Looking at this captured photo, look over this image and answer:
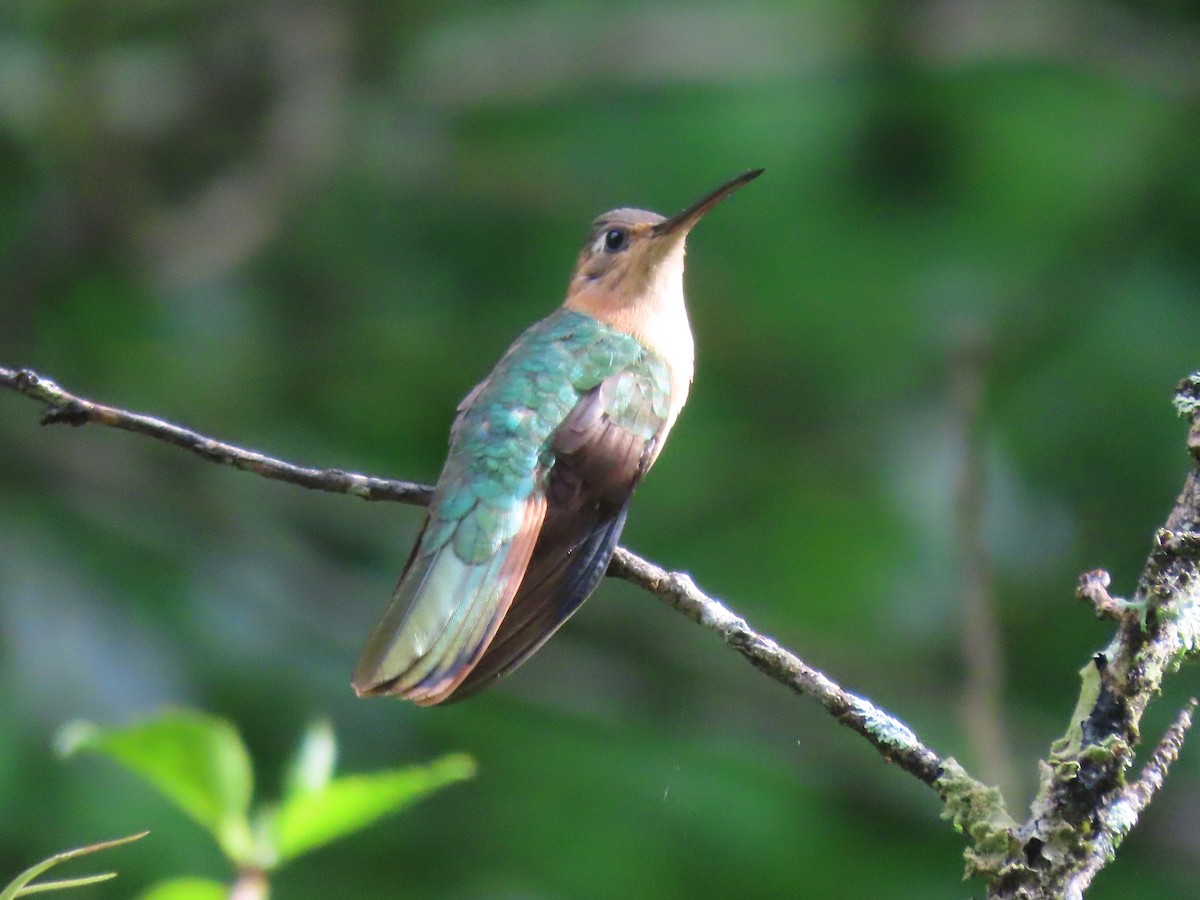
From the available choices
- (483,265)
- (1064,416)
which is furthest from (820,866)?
(483,265)

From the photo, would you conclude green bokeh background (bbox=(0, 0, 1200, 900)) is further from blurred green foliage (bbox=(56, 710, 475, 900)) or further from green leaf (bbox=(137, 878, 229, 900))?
green leaf (bbox=(137, 878, 229, 900))

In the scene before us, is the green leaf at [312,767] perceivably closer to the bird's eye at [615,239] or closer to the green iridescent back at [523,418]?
the green iridescent back at [523,418]

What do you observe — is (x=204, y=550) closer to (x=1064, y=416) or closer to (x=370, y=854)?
(x=370, y=854)

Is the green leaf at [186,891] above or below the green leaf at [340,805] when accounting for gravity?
below

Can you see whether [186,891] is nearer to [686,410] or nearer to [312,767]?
[312,767]

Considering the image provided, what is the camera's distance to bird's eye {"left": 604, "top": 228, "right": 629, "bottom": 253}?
5297 millimetres

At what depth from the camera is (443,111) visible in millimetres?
8500

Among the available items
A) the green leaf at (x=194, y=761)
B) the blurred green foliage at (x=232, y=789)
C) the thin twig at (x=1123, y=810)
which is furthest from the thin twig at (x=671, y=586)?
the green leaf at (x=194, y=761)

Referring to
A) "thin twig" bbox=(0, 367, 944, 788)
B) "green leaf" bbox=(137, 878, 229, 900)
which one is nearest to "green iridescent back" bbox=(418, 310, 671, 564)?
"thin twig" bbox=(0, 367, 944, 788)

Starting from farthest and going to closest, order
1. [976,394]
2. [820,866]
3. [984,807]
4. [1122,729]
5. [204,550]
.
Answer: [204,550] → [820,866] → [976,394] → [984,807] → [1122,729]

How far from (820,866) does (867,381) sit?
8.38 ft

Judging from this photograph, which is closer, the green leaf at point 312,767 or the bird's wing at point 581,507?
the green leaf at point 312,767

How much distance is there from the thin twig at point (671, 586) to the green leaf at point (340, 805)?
71 cm

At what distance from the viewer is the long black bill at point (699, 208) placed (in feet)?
14.5
